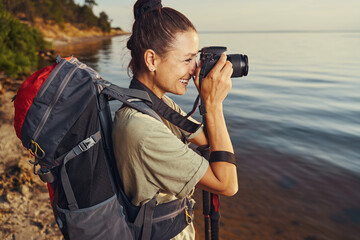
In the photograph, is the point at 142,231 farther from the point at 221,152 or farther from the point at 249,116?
the point at 249,116

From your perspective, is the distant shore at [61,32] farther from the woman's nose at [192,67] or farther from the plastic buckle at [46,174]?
the plastic buckle at [46,174]

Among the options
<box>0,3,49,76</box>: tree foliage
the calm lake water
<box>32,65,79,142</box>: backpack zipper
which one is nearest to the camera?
<box>32,65,79,142</box>: backpack zipper

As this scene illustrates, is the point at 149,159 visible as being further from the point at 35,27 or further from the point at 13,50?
the point at 35,27

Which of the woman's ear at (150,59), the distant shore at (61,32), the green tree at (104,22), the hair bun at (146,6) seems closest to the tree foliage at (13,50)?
the hair bun at (146,6)

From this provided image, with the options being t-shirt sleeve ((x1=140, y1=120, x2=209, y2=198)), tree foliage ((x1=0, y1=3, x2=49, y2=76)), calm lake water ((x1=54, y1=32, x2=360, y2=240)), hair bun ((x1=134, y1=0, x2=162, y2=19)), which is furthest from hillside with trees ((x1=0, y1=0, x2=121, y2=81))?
t-shirt sleeve ((x1=140, y1=120, x2=209, y2=198))

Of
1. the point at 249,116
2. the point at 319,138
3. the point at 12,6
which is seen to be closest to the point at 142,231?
the point at 319,138

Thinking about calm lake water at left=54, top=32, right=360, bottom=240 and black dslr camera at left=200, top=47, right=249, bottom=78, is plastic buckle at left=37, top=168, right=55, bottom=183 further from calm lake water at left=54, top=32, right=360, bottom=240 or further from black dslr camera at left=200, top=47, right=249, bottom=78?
calm lake water at left=54, top=32, right=360, bottom=240

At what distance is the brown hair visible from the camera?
5.34 feet

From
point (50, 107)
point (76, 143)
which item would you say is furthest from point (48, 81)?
point (76, 143)

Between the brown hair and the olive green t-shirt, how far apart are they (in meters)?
0.49

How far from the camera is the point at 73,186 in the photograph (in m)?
1.29

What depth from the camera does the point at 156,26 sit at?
5.38ft

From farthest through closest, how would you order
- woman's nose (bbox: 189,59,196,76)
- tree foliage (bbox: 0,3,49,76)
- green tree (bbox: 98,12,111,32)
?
1. green tree (bbox: 98,12,111,32)
2. tree foliage (bbox: 0,3,49,76)
3. woman's nose (bbox: 189,59,196,76)

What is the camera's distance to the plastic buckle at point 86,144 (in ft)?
4.09
